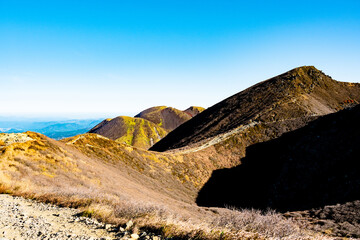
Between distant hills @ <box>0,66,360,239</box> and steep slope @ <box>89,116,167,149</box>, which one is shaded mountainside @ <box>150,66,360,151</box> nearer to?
distant hills @ <box>0,66,360,239</box>

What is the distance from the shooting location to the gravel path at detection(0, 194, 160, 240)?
5.66 m

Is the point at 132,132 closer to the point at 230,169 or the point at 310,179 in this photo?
the point at 230,169

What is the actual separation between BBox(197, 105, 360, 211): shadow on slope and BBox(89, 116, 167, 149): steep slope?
12107cm

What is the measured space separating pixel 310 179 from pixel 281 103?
Result: 51.2 m

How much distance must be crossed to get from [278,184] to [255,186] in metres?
9.17

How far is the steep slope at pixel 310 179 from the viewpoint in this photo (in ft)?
61.3

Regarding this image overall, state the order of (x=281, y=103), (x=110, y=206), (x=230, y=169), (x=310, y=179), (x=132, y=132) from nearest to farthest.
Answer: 1. (x=110, y=206)
2. (x=310, y=179)
3. (x=230, y=169)
4. (x=281, y=103)
5. (x=132, y=132)

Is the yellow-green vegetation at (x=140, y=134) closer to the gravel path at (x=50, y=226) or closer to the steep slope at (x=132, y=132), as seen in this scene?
the steep slope at (x=132, y=132)

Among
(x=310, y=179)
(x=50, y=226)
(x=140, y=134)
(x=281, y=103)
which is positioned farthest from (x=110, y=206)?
(x=140, y=134)

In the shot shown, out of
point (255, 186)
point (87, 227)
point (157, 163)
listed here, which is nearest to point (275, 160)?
point (255, 186)

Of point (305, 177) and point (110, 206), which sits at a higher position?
point (110, 206)

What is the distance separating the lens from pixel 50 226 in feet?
20.9

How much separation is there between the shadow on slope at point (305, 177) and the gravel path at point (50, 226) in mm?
21430

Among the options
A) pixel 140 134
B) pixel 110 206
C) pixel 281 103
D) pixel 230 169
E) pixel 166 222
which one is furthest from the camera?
pixel 140 134
